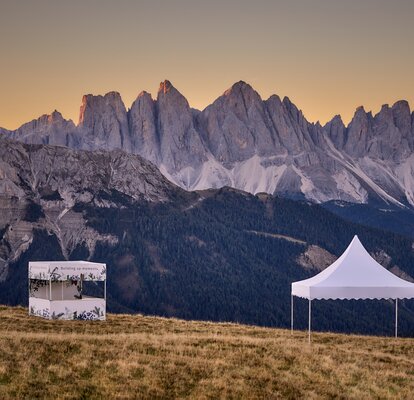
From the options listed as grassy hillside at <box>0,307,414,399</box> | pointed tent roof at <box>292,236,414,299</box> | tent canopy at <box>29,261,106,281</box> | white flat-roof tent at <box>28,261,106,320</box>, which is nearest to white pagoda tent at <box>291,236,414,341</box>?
pointed tent roof at <box>292,236,414,299</box>

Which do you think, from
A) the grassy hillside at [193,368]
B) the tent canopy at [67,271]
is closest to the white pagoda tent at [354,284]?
the grassy hillside at [193,368]

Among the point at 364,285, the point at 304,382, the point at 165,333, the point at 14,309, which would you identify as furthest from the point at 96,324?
the point at 304,382

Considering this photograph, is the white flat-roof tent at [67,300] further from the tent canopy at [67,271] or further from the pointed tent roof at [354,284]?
the pointed tent roof at [354,284]

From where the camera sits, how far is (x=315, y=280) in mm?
66000

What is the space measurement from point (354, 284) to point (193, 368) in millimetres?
22376

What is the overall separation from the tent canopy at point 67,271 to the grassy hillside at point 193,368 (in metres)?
18.7

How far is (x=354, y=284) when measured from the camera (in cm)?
6500

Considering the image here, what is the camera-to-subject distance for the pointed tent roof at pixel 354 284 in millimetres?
63906

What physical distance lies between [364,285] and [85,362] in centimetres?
2634

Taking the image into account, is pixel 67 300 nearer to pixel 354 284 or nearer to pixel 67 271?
pixel 67 271

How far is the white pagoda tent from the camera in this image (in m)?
63.9

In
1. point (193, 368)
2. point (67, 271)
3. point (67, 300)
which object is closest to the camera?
point (193, 368)

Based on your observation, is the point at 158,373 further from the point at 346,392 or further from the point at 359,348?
the point at 359,348

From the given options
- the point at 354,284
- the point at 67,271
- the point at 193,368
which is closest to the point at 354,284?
the point at 354,284
